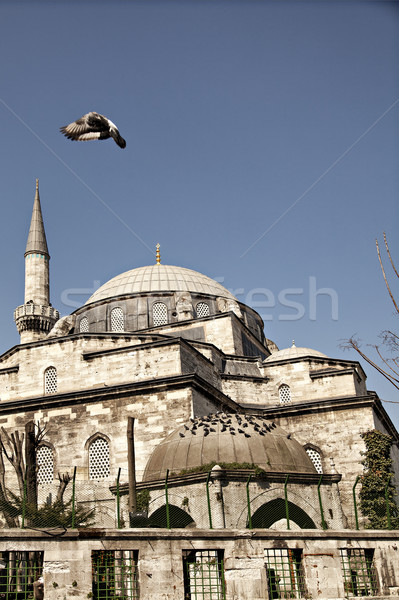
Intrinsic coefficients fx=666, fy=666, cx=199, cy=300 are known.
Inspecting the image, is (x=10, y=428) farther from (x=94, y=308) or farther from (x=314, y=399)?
(x=314, y=399)

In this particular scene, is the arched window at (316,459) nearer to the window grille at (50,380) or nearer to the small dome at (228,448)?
the small dome at (228,448)

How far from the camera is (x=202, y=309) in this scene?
94.1 ft

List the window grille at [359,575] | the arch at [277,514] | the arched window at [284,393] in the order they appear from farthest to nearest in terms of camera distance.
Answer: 1. the arched window at [284,393]
2. the arch at [277,514]
3. the window grille at [359,575]

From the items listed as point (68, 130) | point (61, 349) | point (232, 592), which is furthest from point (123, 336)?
point (232, 592)

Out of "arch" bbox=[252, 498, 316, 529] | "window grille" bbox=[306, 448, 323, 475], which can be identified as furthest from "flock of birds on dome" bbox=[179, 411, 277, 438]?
"window grille" bbox=[306, 448, 323, 475]

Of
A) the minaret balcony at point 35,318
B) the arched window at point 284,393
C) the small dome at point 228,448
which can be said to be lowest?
the small dome at point 228,448

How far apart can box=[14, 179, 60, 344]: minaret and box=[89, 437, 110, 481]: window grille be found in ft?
39.8

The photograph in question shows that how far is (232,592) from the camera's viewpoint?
10.5m

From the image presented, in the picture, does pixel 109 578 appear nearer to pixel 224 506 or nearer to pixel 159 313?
pixel 224 506

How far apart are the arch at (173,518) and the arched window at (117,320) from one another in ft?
46.5

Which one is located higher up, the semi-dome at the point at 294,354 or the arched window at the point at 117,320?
the arched window at the point at 117,320

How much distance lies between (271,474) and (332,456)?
8.22 meters

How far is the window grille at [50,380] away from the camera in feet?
72.3

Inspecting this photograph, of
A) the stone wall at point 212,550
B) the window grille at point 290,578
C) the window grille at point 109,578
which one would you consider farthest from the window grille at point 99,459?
the stone wall at point 212,550
